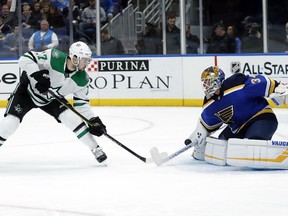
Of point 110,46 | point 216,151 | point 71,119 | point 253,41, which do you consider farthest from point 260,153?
point 110,46

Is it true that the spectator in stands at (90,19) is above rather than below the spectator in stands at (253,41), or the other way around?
above

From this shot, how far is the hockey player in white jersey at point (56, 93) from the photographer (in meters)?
5.00

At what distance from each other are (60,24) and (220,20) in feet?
7.02

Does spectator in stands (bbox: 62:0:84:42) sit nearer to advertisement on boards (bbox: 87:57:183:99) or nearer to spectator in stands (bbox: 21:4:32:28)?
spectator in stands (bbox: 21:4:32:28)

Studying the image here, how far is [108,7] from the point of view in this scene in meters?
10.5

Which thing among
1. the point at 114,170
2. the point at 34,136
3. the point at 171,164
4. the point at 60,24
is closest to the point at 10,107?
the point at 114,170

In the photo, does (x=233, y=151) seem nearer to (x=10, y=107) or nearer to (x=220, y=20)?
(x=10, y=107)

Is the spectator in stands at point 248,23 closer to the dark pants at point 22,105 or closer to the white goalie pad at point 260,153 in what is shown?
the dark pants at point 22,105

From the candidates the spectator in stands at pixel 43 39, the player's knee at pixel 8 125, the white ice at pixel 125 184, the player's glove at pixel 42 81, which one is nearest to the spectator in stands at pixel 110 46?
the spectator in stands at pixel 43 39

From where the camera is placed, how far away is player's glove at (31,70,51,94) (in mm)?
4805

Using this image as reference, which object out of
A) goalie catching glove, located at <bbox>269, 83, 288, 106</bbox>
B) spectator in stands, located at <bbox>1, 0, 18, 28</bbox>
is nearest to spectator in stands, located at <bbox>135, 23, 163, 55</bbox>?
spectator in stands, located at <bbox>1, 0, 18, 28</bbox>

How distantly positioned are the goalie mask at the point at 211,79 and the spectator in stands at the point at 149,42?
5323mm

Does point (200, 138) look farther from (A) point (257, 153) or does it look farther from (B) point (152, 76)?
(B) point (152, 76)

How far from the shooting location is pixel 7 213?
361 centimetres
